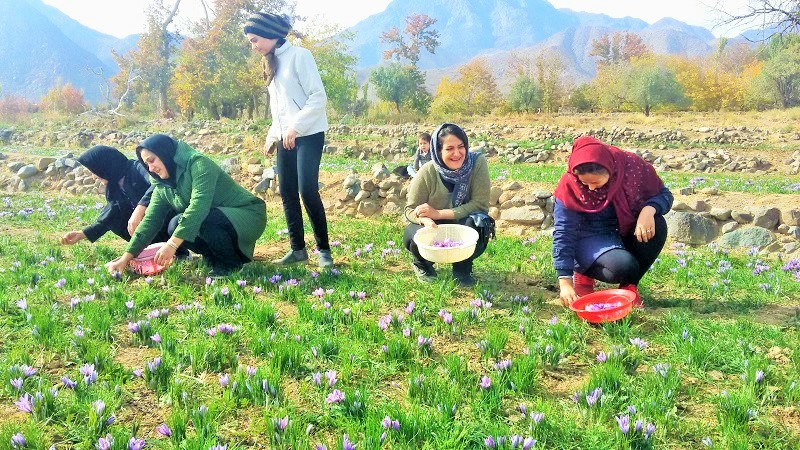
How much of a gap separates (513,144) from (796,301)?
15578 millimetres

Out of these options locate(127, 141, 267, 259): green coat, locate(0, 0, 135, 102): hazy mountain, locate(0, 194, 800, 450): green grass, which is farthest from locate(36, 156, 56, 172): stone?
locate(0, 0, 135, 102): hazy mountain

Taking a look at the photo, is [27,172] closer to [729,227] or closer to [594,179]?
[594,179]

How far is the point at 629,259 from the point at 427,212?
1.64 metres

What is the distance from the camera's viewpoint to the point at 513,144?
19.5 m

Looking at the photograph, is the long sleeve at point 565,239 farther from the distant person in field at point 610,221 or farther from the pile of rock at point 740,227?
the pile of rock at point 740,227

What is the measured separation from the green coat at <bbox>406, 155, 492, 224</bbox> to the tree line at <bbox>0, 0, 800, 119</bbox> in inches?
1213

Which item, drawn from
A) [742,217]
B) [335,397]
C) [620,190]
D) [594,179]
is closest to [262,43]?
[594,179]

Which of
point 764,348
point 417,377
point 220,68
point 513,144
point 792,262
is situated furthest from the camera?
point 220,68

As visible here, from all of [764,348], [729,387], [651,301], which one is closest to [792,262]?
[651,301]

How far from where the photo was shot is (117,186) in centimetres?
566

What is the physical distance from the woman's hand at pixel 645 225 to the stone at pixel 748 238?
3833 mm

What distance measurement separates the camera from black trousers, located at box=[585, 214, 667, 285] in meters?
3.92

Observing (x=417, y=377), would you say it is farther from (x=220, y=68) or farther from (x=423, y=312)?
(x=220, y=68)

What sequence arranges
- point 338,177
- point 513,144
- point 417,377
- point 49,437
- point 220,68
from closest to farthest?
point 49,437 → point 417,377 → point 338,177 → point 513,144 → point 220,68
